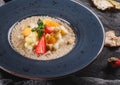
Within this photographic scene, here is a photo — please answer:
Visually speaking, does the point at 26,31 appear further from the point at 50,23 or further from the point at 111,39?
the point at 111,39

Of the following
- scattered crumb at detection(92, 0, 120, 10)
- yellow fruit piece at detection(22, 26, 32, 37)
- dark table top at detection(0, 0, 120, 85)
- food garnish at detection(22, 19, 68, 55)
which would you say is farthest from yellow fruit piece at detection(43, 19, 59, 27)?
scattered crumb at detection(92, 0, 120, 10)

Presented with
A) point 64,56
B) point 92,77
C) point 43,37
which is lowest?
point 92,77

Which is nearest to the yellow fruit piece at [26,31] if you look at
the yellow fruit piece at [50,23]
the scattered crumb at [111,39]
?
the yellow fruit piece at [50,23]

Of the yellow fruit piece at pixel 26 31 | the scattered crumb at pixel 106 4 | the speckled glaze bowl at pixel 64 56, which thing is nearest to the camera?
the speckled glaze bowl at pixel 64 56

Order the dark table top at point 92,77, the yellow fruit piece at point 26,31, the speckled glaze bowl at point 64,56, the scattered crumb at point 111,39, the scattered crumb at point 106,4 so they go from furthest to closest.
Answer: the scattered crumb at point 106,4
the scattered crumb at point 111,39
the yellow fruit piece at point 26,31
the dark table top at point 92,77
the speckled glaze bowl at point 64,56

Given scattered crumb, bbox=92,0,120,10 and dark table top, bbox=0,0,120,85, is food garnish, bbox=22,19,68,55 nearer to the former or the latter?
dark table top, bbox=0,0,120,85

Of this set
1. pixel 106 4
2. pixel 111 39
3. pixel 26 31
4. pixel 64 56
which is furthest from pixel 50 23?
pixel 106 4

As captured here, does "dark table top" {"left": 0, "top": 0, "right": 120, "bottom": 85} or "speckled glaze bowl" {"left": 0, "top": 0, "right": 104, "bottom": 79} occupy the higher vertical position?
"speckled glaze bowl" {"left": 0, "top": 0, "right": 104, "bottom": 79}

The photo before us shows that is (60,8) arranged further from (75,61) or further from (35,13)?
(75,61)

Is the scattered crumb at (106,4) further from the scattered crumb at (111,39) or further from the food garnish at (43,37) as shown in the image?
the food garnish at (43,37)
